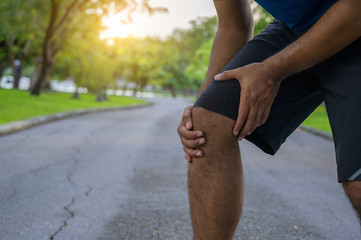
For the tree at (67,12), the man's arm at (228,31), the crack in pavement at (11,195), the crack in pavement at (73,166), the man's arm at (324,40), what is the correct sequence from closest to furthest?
the man's arm at (324,40)
the man's arm at (228,31)
the crack in pavement at (11,195)
the crack in pavement at (73,166)
the tree at (67,12)

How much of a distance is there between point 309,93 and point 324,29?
1.11ft

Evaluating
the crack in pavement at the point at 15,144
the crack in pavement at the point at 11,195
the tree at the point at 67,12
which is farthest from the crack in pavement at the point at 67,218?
the tree at the point at 67,12

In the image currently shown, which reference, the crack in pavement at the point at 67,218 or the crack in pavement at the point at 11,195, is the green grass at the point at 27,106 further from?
the crack in pavement at the point at 67,218

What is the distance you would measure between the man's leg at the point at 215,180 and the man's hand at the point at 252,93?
0.13 ft

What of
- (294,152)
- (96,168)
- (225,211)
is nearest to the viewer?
(225,211)

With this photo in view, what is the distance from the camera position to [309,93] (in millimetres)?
1466

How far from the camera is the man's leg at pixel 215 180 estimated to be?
1.26 metres

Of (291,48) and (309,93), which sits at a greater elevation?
(291,48)

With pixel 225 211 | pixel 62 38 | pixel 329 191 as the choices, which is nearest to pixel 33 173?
pixel 329 191

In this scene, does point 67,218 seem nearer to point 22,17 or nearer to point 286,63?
point 286,63

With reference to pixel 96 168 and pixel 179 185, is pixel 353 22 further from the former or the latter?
pixel 96 168

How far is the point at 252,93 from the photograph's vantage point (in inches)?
48.0

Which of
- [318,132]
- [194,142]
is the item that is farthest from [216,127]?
[318,132]

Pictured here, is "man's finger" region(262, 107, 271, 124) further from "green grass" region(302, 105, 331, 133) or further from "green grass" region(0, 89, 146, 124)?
"green grass" region(302, 105, 331, 133)
